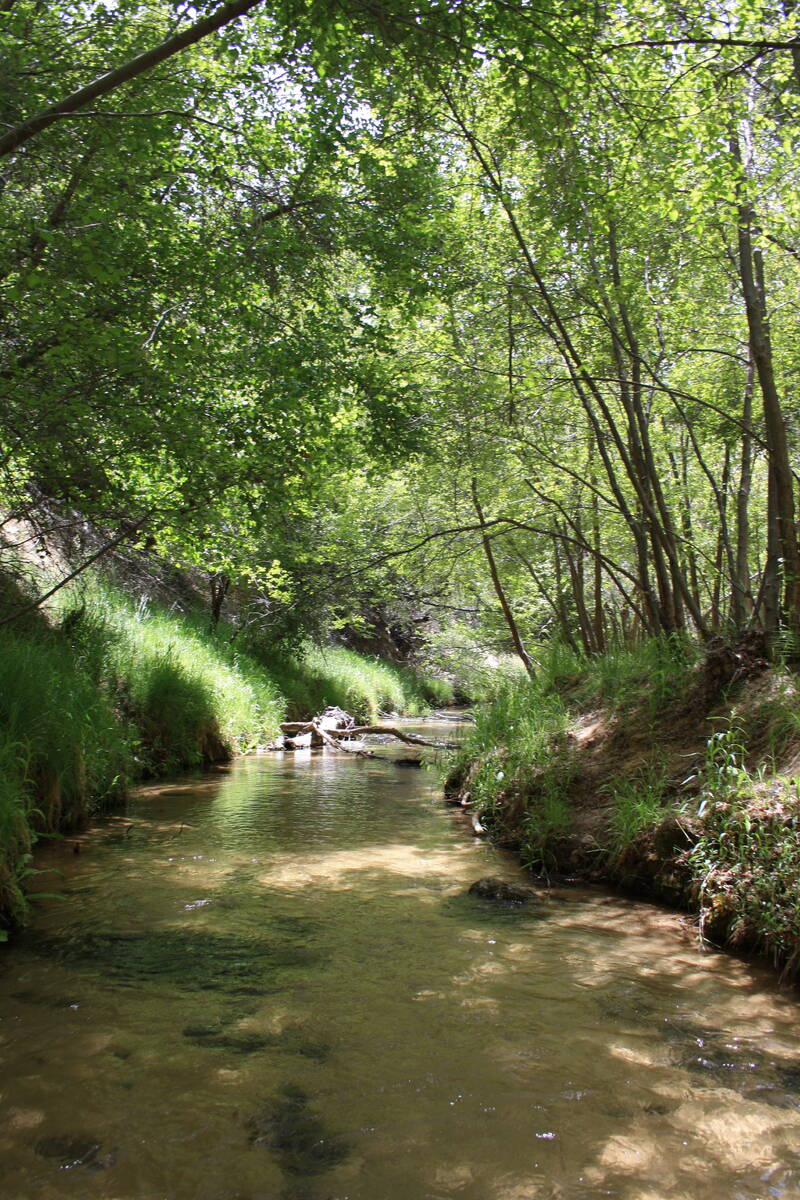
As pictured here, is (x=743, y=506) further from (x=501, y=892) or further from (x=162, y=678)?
(x=162, y=678)

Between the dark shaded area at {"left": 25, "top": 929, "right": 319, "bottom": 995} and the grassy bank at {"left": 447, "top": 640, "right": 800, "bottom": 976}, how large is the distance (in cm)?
245

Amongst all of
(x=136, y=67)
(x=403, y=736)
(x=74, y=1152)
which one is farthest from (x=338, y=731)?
(x=74, y=1152)

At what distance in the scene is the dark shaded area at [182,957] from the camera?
376cm

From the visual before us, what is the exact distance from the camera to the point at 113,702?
8.94 m

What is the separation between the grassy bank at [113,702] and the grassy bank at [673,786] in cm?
384

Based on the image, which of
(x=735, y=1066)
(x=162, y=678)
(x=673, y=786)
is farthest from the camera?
(x=162, y=678)

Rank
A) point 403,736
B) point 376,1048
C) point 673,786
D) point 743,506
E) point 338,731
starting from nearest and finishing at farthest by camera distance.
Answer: point 376,1048 < point 673,786 < point 743,506 < point 403,736 < point 338,731

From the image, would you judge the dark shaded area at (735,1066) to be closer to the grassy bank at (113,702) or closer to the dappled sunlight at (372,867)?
the dappled sunlight at (372,867)

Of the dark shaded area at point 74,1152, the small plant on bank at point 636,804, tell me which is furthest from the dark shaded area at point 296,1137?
the small plant on bank at point 636,804

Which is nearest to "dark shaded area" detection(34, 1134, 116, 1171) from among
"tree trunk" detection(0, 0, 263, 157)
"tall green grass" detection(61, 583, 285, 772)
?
"tree trunk" detection(0, 0, 263, 157)

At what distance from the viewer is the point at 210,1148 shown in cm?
250

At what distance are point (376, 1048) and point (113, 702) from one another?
22.0 feet

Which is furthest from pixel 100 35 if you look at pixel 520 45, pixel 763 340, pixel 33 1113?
pixel 33 1113

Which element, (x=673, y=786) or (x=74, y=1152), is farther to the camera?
(x=673, y=786)
